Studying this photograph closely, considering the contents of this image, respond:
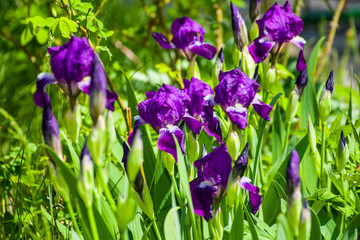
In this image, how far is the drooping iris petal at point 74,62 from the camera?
828 mm

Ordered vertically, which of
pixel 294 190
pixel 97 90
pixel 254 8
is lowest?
pixel 294 190

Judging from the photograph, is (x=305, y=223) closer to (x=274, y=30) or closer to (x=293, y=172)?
(x=293, y=172)

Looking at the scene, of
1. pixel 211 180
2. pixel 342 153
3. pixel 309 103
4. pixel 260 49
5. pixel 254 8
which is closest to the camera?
pixel 211 180

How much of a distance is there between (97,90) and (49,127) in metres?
0.13

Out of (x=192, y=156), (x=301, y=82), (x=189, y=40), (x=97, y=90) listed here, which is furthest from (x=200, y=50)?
(x=97, y=90)

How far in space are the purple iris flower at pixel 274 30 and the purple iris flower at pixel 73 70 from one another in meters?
0.49

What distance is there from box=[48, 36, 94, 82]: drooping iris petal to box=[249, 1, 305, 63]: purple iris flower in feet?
1.62

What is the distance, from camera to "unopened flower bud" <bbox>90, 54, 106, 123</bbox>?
0.75 meters

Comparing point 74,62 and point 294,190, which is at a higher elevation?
point 74,62

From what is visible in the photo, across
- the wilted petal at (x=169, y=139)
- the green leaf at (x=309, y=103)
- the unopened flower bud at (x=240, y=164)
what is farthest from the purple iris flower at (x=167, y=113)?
the green leaf at (x=309, y=103)

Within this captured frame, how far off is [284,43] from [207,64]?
3.62ft

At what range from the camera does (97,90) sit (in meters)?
0.75

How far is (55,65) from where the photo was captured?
0.85 meters

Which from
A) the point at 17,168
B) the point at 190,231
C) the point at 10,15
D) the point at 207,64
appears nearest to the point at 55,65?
the point at 190,231
